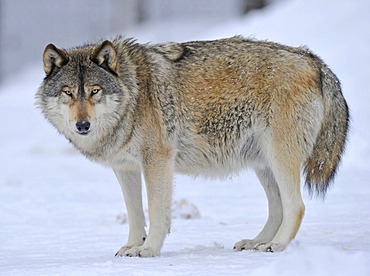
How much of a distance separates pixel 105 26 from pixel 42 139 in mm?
18514

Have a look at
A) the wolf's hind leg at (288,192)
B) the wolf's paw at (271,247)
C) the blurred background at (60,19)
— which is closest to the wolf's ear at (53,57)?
the wolf's hind leg at (288,192)

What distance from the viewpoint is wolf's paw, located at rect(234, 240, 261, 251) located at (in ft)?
21.8

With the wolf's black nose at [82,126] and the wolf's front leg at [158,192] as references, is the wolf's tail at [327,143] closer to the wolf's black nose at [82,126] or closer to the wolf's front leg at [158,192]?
the wolf's front leg at [158,192]

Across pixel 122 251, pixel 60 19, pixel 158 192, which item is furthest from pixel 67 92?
pixel 60 19

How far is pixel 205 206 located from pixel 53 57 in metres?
3.25

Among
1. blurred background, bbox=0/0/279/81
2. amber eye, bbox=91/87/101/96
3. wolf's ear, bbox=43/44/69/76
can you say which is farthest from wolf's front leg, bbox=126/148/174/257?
blurred background, bbox=0/0/279/81

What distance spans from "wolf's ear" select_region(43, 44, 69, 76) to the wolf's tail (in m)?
2.02

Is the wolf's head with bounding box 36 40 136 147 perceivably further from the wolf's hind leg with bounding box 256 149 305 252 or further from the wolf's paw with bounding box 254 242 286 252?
the wolf's paw with bounding box 254 242 286 252

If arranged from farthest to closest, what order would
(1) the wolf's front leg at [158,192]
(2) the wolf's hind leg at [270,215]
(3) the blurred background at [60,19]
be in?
1. (3) the blurred background at [60,19]
2. (2) the wolf's hind leg at [270,215]
3. (1) the wolf's front leg at [158,192]

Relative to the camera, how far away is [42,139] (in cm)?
1509

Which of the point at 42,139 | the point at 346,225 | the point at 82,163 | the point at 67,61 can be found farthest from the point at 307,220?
the point at 42,139

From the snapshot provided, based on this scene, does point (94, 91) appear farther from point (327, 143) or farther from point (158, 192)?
point (327, 143)

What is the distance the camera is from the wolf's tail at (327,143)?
6832 millimetres

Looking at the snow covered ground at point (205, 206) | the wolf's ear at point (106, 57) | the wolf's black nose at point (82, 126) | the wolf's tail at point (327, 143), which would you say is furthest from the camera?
the wolf's tail at point (327, 143)
